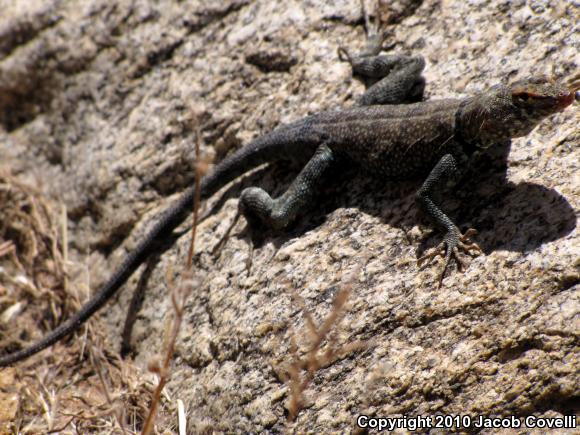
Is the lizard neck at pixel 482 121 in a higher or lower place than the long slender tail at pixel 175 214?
higher

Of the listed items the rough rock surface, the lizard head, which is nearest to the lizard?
the lizard head

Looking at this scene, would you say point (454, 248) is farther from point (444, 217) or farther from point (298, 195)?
point (298, 195)

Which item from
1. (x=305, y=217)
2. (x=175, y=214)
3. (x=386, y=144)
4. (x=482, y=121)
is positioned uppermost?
(x=482, y=121)

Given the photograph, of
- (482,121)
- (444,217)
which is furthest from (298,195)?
(482,121)

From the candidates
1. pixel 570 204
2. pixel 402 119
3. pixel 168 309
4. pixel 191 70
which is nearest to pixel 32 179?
pixel 191 70

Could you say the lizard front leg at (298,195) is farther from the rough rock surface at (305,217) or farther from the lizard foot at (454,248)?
the lizard foot at (454,248)

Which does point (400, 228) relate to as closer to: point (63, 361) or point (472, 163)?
point (472, 163)

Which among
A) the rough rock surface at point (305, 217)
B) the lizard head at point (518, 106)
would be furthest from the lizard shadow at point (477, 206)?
the lizard head at point (518, 106)
